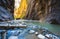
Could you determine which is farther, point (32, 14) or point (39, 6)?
point (32, 14)

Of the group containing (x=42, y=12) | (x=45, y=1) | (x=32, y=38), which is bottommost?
(x=32, y=38)

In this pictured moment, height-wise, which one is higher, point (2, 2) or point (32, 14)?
point (2, 2)

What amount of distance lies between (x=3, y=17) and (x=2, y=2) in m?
3.14

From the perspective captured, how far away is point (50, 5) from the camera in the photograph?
15883 mm

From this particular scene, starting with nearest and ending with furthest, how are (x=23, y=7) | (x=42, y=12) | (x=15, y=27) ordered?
(x=15, y=27)
(x=42, y=12)
(x=23, y=7)

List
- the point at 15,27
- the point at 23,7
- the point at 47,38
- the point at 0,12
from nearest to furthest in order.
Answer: the point at 47,38 → the point at 15,27 → the point at 0,12 → the point at 23,7

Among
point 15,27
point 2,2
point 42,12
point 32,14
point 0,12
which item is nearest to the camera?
point 15,27

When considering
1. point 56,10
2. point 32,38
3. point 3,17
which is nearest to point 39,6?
point 56,10

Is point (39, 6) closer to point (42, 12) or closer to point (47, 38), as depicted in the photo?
point (42, 12)

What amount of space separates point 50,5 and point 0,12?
522cm

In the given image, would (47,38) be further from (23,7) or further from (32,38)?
(23,7)

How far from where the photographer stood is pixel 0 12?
1485 centimetres

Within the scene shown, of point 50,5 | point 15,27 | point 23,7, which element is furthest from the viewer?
point 23,7

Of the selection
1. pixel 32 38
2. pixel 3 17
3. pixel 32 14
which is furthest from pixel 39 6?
pixel 32 38
